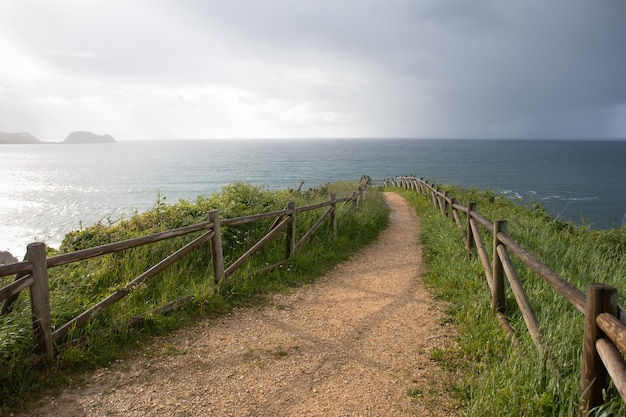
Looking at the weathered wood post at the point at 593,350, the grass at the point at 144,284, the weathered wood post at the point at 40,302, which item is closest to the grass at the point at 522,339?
the weathered wood post at the point at 593,350

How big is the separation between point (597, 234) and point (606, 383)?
11.2 meters

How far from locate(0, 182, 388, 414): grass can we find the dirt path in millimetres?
271

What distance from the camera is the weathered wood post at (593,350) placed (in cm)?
253

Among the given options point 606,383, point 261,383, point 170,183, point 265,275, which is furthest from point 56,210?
point 606,383

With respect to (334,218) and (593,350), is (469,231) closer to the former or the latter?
(334,218)

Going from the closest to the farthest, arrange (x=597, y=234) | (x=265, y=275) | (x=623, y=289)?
1. (x=623, y=289)
2. (x=265, y=275)
3. (x=597, y=234)

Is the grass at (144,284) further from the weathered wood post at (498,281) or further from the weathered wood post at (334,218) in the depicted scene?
the weathered wood post at (498,281)

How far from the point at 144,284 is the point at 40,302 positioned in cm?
130

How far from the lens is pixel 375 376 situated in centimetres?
413

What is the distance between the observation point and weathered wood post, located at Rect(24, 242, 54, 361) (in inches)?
153

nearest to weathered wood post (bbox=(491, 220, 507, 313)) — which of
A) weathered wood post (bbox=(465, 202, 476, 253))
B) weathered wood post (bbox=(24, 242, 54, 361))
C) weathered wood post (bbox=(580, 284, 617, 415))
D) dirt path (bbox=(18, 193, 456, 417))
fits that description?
dirt path (bbox=(18, 193, 456, 417))

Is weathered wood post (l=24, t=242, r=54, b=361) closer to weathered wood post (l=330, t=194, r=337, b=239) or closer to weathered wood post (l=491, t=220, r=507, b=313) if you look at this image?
weathered wood post (l=491, t=220, r=507, b=313)

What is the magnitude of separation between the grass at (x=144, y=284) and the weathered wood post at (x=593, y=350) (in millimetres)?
3035

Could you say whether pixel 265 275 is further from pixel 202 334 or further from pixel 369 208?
pixel 369 208
